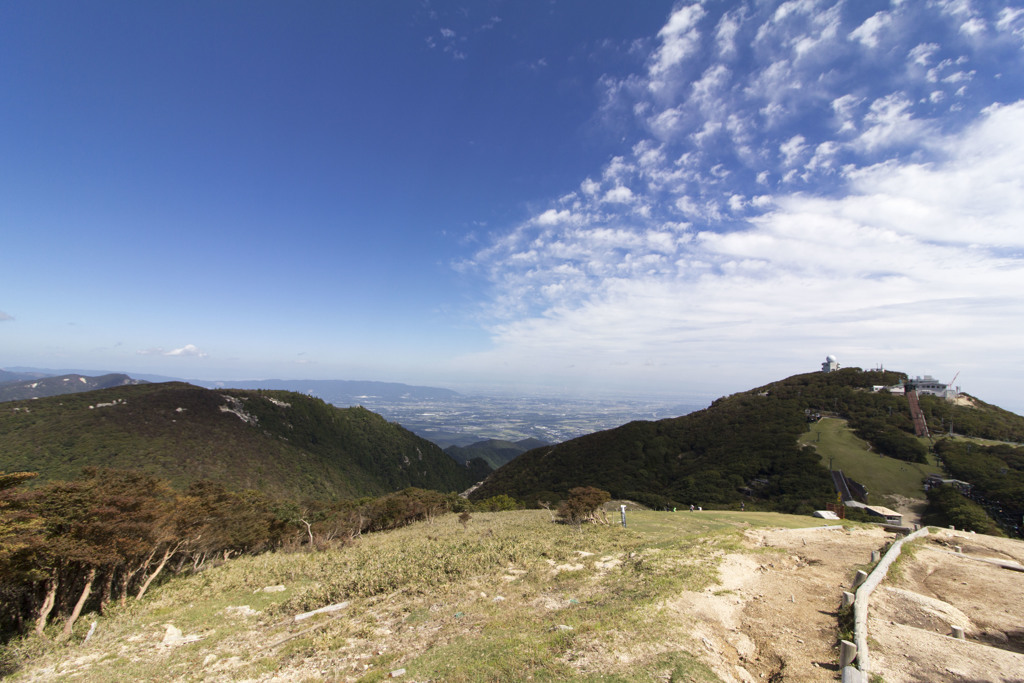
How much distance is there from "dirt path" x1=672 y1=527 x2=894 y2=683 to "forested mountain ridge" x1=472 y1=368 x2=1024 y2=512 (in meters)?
38.6

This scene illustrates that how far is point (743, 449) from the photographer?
226 feet

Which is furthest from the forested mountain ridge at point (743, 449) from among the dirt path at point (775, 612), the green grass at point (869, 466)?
the dirt path at point (775, 612)

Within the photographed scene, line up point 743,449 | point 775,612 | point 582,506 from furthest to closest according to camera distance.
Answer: point 743,449, point 582,506, point 775,612

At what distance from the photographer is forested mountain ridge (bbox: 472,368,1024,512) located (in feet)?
183

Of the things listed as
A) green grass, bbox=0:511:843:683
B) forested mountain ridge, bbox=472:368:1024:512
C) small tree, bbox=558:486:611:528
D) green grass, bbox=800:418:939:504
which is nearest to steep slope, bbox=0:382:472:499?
forested mountain ridge, bbox=472:368:1024:512

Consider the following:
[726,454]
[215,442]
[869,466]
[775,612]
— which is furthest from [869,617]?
[215,442]

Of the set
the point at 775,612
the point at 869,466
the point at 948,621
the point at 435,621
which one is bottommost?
the point at 869,466

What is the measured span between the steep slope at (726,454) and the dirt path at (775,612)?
3986 cm

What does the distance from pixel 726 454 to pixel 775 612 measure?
68402 millimetres

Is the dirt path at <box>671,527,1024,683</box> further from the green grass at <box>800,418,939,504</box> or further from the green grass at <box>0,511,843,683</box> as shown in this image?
the green grass at <box>800,418,939,504</box>

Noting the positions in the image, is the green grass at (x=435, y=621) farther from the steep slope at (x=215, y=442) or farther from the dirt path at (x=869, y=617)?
the steep slope at (x=215, y=442)

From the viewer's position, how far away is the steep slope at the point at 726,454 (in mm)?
55969

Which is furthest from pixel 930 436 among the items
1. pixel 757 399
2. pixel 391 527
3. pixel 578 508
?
pixel 391 527

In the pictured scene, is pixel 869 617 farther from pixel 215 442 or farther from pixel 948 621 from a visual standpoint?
pixel 215 442
